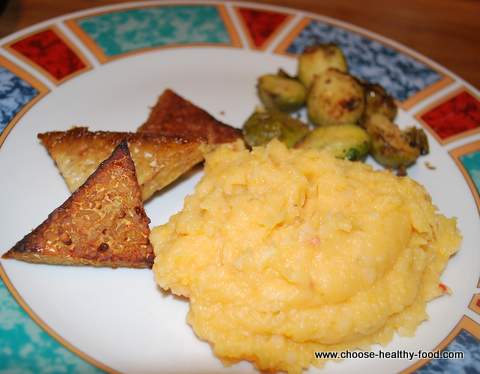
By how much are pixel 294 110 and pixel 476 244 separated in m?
1.82

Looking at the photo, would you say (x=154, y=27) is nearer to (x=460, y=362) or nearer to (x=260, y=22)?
(x=260, y=22)

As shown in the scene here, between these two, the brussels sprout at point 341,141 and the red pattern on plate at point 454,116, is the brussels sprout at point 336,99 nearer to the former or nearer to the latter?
the brussels sprout at point 341,141

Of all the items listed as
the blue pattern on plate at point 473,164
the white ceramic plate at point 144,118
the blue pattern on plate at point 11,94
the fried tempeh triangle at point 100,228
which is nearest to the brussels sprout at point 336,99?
the white ceramic plate at point 144,118

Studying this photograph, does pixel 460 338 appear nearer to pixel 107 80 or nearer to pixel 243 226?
pixel 243 226

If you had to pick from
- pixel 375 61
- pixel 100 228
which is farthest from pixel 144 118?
pixel 375 61

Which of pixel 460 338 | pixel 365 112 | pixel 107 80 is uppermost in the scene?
pixel 107 80

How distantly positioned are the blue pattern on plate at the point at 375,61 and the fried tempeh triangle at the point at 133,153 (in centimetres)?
188

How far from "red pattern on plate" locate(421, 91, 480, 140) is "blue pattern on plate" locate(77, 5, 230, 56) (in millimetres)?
2008

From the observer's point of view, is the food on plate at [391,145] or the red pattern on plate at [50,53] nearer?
the food on plate at [391,145]

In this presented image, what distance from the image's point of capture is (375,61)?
5.23 metres

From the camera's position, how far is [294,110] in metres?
4.71

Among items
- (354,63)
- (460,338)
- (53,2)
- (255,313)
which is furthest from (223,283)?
(53,2)

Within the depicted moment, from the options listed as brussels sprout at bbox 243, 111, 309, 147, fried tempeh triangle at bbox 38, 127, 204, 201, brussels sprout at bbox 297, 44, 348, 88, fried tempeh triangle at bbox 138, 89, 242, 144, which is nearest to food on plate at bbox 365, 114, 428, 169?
A: brussels sprout at bbox 243, 111, 309, 147

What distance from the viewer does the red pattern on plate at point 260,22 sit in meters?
5.24
